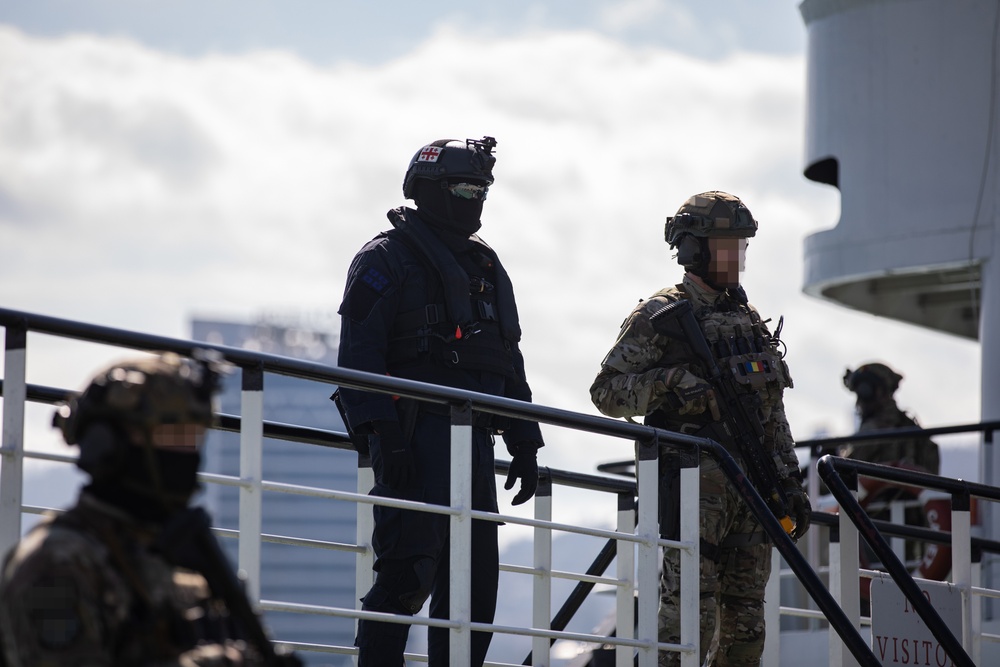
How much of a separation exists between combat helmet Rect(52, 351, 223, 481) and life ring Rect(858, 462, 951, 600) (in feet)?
22.4

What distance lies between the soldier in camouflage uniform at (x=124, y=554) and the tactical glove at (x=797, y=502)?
3.36 metres

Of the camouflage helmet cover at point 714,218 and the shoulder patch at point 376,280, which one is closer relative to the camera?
the shoulder patch at point 376,280

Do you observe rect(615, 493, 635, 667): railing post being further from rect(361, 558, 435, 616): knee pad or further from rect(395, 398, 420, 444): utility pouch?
rect(395, 398, 420, 444): utility pouch

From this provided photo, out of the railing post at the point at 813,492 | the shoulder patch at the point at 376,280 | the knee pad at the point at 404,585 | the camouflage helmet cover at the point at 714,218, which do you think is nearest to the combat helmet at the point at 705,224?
the camouflage helmet cover at the point at 714,218

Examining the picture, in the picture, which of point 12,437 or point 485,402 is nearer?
point 12,437

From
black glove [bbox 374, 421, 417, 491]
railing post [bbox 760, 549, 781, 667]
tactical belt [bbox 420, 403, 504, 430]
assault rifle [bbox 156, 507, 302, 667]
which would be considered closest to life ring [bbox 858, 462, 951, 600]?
railing post [bbox 760, 549, 781, 667]

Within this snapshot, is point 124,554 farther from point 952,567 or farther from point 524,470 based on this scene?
point 952,567

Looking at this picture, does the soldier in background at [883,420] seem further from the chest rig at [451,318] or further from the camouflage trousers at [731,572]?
the chest rig at [451,318]

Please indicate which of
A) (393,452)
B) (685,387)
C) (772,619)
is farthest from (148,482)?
(772,619)

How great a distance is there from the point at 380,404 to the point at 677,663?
142cm

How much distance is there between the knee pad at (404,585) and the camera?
196 inches


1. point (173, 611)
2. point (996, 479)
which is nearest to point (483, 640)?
point (173, 611)

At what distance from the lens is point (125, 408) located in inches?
107

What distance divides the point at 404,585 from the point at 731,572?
4.50 feet
